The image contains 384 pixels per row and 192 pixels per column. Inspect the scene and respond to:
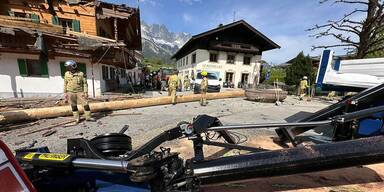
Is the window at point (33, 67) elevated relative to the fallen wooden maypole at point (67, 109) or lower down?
elevated

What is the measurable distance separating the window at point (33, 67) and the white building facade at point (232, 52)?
17981mm

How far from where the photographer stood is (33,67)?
14773 millimetres

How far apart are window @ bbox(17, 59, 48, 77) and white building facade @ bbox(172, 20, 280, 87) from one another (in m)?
18.0

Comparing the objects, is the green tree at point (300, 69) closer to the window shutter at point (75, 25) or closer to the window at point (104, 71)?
the window at point (104, 71)

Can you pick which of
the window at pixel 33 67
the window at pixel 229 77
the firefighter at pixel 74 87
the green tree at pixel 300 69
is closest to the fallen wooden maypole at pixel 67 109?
the firefighter at pixel 74 87


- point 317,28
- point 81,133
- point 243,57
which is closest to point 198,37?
point 243,57

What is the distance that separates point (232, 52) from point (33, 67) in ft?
78.0

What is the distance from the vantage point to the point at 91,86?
1595cm

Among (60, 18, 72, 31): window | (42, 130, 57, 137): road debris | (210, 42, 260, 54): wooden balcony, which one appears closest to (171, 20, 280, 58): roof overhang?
(210, 42, 260, 54): wooden balcony

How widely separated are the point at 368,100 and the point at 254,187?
227cm

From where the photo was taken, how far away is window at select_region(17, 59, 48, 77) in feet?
47.2

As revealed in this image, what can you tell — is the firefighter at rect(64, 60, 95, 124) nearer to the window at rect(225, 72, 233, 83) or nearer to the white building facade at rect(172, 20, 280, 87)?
the white building facade at rect(172, 20, 280, 87)

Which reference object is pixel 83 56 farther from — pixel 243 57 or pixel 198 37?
pixel 243 57

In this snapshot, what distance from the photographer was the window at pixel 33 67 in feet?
47.2
